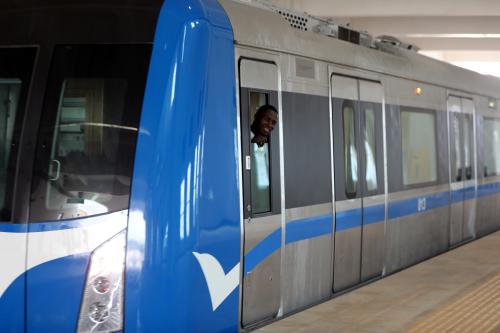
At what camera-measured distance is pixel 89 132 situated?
5.11 m

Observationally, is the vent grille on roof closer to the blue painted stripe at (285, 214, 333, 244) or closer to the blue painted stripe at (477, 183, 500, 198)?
the blue painted stripe at (285, 214, 333, 244)

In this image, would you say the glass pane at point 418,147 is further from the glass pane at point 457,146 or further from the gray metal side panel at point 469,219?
the gray metal side panel at point 469,219

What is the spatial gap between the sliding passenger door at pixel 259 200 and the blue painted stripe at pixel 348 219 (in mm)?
1199

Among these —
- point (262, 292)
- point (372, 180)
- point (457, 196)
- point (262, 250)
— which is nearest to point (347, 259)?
point (372, 180)

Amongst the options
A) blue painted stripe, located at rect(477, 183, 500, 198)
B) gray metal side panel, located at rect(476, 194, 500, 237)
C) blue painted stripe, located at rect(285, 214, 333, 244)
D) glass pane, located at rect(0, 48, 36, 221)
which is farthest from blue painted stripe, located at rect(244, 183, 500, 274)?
glass pane, located at rect(0, 48, 36, 221)

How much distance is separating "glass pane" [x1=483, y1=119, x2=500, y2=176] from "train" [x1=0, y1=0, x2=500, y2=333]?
6.99 metres

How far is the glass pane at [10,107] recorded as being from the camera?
201 inches

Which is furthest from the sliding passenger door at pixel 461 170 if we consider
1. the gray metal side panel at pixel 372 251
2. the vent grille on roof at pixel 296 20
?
the vent grille on roof at pixel 296 20

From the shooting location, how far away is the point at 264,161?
20.7ft

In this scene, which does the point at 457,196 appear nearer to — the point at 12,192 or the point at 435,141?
the point at 435,141

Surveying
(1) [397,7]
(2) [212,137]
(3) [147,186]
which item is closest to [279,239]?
(2) [212,137]

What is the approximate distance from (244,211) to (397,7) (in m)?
15.2

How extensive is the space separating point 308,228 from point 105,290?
2.38 m

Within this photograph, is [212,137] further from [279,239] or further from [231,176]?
[279,239]
